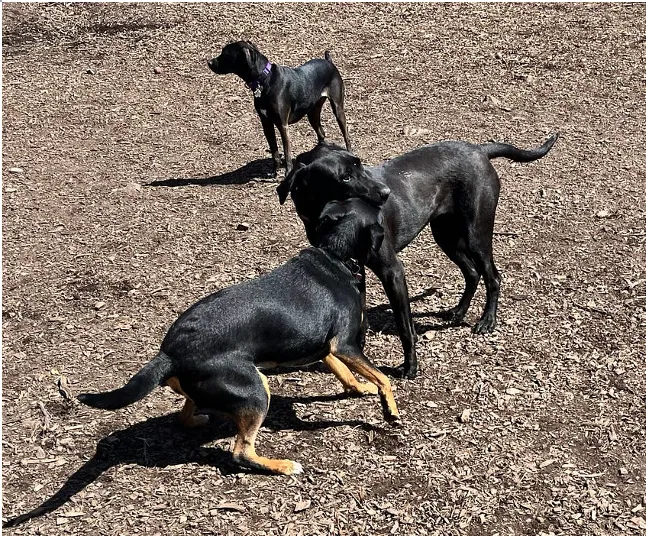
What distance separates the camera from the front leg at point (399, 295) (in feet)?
17.5

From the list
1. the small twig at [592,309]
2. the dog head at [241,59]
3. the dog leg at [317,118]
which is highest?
the dog head at [241,59]

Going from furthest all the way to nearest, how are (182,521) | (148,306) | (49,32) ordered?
1. (49,32)
2. (148,306)
3. (182,521)

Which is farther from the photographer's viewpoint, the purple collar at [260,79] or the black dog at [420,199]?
the purple collar at [260,79]

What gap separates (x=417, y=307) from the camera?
6.57 meters

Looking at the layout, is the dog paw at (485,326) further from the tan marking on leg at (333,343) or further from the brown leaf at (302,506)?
the brown leaf at (302,506)

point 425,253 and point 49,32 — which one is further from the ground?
point 49,32

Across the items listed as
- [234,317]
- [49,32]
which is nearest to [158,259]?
[234,317]

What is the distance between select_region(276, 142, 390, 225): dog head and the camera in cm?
528

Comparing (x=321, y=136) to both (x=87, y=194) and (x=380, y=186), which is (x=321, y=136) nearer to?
(x=87, y=194)

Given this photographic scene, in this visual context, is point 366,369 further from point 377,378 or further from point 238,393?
point 238,393

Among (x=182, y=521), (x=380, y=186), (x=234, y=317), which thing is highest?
(x=380, y=186)

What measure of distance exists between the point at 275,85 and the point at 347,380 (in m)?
4.37

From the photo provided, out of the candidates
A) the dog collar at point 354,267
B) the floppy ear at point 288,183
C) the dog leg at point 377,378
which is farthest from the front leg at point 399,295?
the floppy ear at point 288,183

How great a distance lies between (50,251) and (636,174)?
19.4 feet
